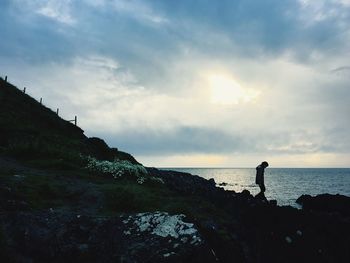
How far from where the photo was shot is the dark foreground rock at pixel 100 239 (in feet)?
36.9

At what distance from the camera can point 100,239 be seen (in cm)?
1187

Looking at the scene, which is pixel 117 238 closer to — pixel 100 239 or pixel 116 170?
pixel 100 239

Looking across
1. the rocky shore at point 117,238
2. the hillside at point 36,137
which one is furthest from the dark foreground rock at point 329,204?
the rocky shore at point 117,238

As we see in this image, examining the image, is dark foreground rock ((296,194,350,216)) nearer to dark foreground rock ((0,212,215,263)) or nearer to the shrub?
the shrub

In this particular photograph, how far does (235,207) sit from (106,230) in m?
13.3

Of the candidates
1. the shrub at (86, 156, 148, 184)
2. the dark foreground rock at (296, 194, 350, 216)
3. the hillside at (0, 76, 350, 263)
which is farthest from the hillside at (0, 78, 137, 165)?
the dark foreground rock at (296, 194, 350, 216)

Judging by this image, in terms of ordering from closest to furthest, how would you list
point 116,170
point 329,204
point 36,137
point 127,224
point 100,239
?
point 100,239, point 127,224, point 116,170, point 36,137, point 329,204

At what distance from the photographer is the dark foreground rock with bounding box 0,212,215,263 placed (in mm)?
11258

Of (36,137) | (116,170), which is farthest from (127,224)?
(36,137)

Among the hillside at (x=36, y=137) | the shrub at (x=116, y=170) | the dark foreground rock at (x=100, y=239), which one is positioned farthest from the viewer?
the hillside at (x=36, y=137)

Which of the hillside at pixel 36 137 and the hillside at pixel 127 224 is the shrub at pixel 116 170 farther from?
the hillside at pixel 36 137

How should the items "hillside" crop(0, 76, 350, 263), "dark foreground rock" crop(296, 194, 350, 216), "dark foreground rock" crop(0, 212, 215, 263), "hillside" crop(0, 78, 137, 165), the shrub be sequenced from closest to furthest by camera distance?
"dark foreground rock" crop(0, 212, 215, 263), "hillside" crop(0, 76, 350, 263), the shrub, "hillside" crop(0, 78, 137, 165), "dark foreground rock" crop(296, 194, 350, 216)

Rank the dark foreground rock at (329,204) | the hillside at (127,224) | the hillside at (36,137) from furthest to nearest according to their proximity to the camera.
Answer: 1. the dark foreground rock at (329,204)
2. the hillside at (36,137)
3. the hillside at (127,224)

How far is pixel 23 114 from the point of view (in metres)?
50.0
